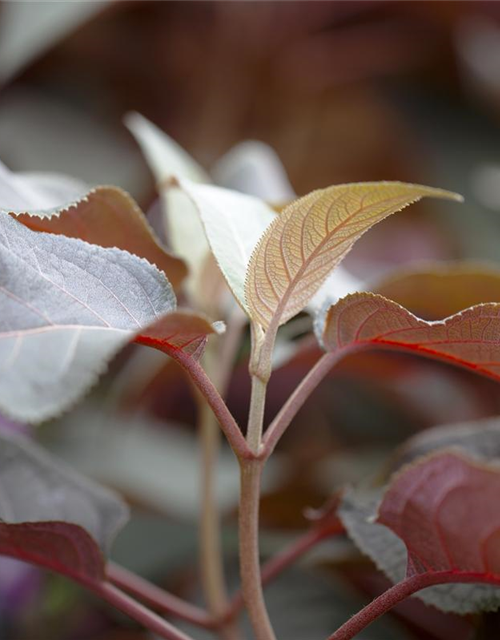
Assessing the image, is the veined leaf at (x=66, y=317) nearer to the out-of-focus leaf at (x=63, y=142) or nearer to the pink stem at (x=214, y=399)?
the pink stem at (x=214, y=399)

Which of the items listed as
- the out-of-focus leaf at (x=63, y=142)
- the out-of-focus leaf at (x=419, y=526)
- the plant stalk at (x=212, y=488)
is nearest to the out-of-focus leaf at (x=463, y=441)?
the out-of-focus leaf at (x=419, y=526)

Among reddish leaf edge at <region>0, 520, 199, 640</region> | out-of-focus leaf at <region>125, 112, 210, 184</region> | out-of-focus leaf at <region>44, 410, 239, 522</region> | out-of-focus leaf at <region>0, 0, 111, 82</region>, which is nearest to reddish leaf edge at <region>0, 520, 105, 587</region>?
reddish leaf edge at <region>0, 520, 199, 640</region>

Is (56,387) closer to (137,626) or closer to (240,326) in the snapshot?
(240,326)

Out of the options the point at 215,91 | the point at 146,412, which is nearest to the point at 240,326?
the point at 146,412

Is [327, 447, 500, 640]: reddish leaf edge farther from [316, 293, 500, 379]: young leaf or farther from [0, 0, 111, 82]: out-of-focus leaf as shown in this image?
[0, 0, 111, 82]: out-of-focus leaf

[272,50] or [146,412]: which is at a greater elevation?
[272,50]
